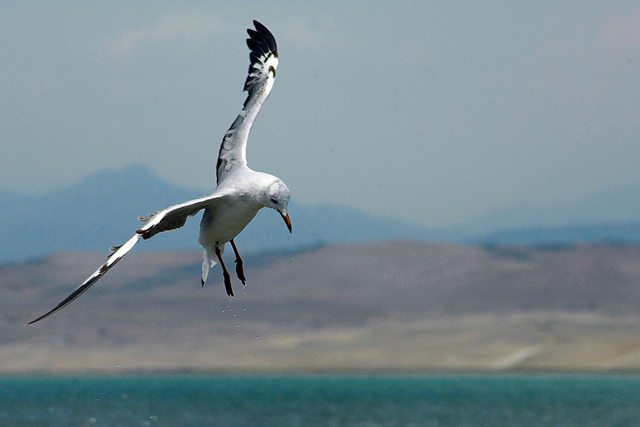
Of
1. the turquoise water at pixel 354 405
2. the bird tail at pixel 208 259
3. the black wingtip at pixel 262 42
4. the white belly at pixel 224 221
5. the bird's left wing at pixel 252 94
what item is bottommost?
the bird tail at pixel 208 259

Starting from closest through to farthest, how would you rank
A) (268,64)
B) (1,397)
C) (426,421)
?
(268,64) < (426,421) < (1,397)

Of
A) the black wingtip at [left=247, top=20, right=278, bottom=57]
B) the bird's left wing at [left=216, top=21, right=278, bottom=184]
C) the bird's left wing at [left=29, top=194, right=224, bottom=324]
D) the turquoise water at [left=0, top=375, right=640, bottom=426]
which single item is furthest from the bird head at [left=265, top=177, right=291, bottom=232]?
the turquoise water at [left=0, top=375, right=640, bottom=426]

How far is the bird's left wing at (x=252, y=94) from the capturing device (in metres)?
15.4

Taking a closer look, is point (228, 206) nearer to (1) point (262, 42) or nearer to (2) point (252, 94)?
(2) point (252, 94)

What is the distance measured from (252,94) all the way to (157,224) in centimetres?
438

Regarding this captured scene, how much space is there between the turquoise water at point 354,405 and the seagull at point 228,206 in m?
55.1

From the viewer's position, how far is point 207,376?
561 feet

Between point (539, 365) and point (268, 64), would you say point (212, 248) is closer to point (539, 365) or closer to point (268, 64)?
point (268, 64)

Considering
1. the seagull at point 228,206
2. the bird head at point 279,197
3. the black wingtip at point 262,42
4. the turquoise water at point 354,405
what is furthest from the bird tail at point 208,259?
the turquoise water at point 354,405

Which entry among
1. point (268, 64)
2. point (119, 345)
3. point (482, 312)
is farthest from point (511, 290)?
point (268, 64)

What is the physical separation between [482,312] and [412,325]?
38.6 ft

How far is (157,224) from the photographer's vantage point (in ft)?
43.4

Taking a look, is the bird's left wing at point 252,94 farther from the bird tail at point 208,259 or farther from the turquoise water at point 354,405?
the turquoise water at point 354,405

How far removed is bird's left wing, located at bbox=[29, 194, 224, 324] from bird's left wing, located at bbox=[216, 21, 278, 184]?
1.35m
